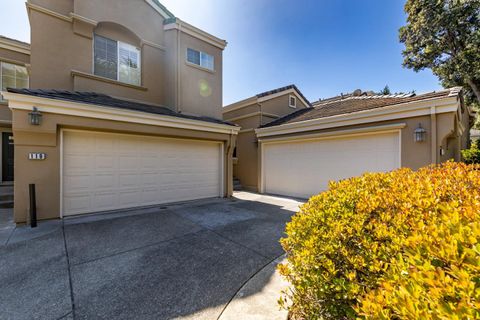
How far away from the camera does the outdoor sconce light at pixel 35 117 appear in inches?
206

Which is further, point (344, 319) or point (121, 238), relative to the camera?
point (121, 238)

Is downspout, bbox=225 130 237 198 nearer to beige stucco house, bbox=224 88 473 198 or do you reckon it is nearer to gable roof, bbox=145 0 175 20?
beige stucco house, bbox=224 88 473 198

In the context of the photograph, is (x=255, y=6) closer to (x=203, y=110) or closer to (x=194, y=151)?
(x=203, y=110)

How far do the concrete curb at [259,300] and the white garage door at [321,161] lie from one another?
6204mm

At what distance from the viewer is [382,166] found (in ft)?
24.0

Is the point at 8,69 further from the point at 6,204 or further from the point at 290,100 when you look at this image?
the point at 290,100

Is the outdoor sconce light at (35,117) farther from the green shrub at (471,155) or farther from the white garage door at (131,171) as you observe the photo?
the green shrub at (471,155)

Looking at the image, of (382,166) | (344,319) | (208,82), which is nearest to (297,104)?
(208,82)

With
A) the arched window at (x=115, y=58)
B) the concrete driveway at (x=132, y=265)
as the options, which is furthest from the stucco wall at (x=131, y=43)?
the concrete driveway at (x=132, y=265)

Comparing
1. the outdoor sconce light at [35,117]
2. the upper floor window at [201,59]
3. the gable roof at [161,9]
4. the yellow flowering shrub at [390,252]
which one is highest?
the gable roof at [161,9]

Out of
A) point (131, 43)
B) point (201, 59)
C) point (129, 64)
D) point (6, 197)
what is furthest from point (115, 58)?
point (6, 197)

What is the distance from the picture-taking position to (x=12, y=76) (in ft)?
31.7

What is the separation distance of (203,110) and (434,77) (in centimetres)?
1632

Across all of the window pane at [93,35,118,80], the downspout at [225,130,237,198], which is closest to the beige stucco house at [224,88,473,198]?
the downspout at [225,130,237,198]
